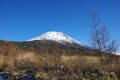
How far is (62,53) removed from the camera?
58.4 feet

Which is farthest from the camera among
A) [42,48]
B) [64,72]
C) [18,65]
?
[42,48]

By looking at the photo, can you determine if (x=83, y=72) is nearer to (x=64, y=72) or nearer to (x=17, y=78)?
(x=64, y=72)

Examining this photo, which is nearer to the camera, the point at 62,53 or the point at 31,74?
the point at 31,74

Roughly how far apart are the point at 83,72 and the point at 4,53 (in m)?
8.06

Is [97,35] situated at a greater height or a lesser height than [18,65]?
greater

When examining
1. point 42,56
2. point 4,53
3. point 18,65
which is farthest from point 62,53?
point 4,53

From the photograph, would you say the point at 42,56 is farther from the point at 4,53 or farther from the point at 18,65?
the point at 4,53

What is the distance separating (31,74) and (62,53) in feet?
10.6

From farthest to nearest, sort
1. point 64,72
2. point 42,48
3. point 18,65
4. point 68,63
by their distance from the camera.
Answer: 1. point 42,48
2. point 18,65
3. point 68,63
4. point 64,72

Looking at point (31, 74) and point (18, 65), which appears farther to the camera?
point (18, 65)

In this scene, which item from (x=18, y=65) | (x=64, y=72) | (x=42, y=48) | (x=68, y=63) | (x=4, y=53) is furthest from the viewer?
(x=4, y=53)

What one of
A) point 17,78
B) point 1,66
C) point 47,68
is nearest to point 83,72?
point 47,68

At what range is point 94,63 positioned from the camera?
16500mm

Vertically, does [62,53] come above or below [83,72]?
above
